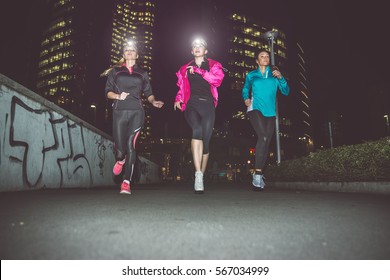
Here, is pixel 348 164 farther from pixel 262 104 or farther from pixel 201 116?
pixel 201 116

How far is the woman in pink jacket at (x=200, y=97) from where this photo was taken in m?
4.68

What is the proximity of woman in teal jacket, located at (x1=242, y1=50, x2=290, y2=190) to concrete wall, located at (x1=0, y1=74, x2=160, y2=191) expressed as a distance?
3.83 m

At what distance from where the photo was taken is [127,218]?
198cm

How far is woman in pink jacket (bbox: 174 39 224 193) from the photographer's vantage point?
468 centimetres

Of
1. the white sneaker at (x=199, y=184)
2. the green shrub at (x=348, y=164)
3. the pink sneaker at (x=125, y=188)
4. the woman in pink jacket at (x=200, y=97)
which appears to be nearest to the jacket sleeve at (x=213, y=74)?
the woman in pink jacket at (x=200, y=97)

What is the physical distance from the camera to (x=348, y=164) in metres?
5.38

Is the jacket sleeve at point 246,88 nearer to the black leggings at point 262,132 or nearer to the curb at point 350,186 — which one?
the black leggings at point 262,132

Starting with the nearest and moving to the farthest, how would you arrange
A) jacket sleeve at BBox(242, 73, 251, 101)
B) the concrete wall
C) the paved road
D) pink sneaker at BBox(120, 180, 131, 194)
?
the paved road → pink sneaker at BBox(120, 180, 131, 194) → the concrete wall → jacket sleeve at BBox(242, 73, 251, 101)

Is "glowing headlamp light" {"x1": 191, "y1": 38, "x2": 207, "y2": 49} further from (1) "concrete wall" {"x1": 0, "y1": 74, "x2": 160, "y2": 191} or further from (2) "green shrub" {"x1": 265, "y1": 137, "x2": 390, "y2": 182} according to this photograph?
(2) "green shrub" {"x1": 265, "y1": 137, "x2": 390, "y2": 182}

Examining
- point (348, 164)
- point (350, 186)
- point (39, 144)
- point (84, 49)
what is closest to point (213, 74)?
point (348, 164)

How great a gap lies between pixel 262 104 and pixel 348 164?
187cm

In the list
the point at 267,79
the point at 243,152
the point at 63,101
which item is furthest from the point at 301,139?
the point at 267,79

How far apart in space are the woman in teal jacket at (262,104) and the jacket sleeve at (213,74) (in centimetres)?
107

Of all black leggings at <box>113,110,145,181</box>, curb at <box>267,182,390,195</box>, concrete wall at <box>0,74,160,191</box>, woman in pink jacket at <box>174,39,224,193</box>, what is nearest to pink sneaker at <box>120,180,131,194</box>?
black leggings at <box>113,110,145,181</box>
